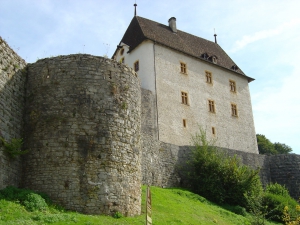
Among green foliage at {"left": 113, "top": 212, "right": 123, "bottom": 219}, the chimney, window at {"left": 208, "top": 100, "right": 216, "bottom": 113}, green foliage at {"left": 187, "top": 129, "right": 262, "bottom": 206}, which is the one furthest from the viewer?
the chimney

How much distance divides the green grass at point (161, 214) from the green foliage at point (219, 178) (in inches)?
46.0

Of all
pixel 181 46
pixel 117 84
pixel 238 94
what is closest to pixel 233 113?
pixel 238 94

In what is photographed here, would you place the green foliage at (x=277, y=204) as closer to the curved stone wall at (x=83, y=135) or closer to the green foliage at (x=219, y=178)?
the green foliage at (x=219, y=178)

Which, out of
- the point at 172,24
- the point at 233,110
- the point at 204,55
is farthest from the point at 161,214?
the point at 172,24

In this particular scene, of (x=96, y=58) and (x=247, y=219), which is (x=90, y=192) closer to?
(x=96, y=58)

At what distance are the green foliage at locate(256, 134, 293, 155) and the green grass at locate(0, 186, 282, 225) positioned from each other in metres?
35.4

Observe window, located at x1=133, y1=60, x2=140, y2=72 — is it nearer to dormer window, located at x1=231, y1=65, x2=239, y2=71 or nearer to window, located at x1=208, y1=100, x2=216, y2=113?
window, located at x1=208, y1=100, x2=216, y2=113

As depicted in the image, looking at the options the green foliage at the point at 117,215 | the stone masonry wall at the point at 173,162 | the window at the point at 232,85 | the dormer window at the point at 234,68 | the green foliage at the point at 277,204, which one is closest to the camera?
the green foliage at the point at 117,215

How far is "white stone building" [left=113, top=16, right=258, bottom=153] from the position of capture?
31906mm

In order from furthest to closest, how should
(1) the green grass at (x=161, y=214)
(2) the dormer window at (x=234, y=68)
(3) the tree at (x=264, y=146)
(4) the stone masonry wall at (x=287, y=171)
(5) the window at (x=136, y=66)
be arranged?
(3) the tree at (x=264, y=146) → (2) the dormer window at (x=234, y=68) → (5) the window at (x=136, y=66) → (4) the stone masonry wall at (x=287, y=171) → (1) the green grass at (x=161, y=214)

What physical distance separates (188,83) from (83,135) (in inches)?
843

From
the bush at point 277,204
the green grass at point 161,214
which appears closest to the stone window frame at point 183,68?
the bush at point 277,204

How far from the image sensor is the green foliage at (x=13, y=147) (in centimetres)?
1329

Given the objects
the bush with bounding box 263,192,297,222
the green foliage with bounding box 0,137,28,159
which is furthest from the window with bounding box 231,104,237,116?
the green foliage with bounding box 0,137,28,159
